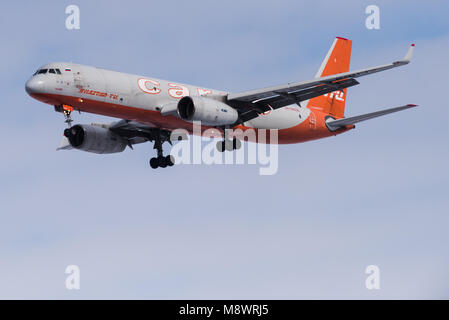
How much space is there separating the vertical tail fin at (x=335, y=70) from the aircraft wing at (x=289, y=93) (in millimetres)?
8847

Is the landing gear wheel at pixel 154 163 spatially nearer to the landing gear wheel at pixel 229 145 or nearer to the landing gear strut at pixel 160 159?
the landing gear strut at pixel 160 159

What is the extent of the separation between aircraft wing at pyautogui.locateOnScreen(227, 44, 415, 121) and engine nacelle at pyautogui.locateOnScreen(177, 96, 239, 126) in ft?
6.61

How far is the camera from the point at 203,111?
52250 millimetres

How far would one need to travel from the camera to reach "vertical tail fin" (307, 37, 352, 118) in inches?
2576

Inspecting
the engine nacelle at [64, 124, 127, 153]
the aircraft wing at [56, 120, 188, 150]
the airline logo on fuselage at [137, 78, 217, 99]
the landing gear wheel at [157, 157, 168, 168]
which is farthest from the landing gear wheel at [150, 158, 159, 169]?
the airline logo on fuselage at [137, 78, 217, 99]

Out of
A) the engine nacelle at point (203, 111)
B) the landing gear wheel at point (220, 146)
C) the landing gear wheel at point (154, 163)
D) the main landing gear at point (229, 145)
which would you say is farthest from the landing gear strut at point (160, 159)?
the engine nacelle at point (203, 111)

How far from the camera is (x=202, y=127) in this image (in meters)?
55.3

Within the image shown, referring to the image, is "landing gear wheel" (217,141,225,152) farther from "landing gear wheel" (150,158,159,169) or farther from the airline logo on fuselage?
"landing gear wheel" (150,158,159,169)

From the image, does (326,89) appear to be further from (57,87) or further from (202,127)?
(57,87)

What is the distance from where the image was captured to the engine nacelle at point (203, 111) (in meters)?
52.1

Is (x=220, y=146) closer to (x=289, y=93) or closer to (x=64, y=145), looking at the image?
(x=289, y=93)

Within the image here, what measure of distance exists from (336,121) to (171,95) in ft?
46.2

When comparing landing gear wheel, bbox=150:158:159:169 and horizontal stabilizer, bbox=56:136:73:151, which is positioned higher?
horizontal stabilizer, bbox=56:136:73:151

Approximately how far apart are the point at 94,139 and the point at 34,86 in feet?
30.6
